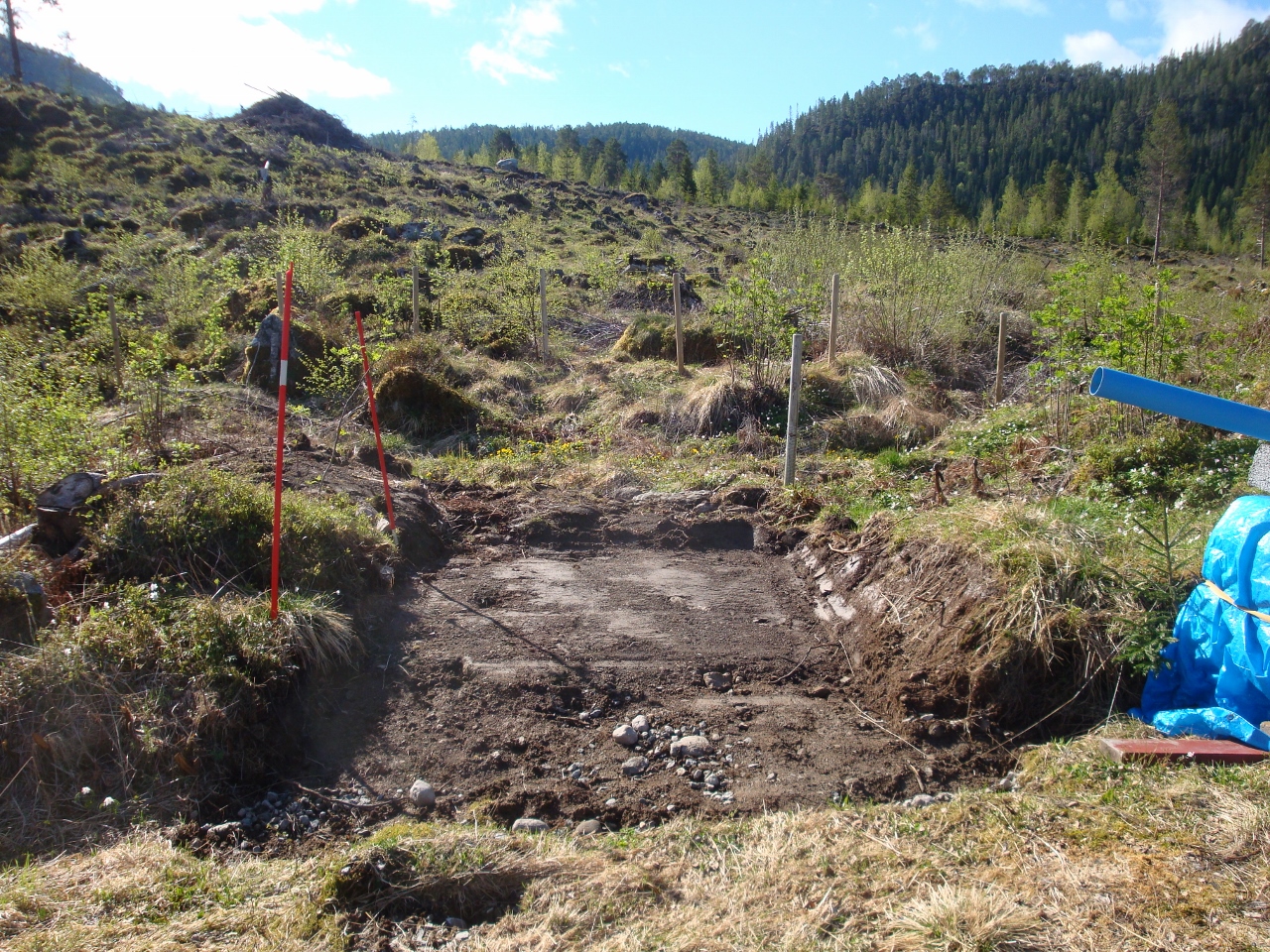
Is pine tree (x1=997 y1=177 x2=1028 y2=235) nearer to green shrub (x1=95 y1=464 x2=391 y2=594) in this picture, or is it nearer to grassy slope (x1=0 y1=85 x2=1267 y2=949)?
grassy slope (x1=0 y1=85 x2=1267 y2=949)

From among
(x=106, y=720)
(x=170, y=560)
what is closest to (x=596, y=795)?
(x=106, y=720)

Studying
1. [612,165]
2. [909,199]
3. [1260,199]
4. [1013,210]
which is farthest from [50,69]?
[1260,199]

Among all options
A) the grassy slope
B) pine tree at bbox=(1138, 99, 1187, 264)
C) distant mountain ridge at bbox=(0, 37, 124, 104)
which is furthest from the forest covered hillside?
distant mountain ridge at bbox=(0, 37, 124, 104)

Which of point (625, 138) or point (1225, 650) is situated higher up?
point (625, 138)

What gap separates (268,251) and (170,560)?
17667 mm

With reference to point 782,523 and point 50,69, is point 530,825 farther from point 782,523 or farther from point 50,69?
point 50,69

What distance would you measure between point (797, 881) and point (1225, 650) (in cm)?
221

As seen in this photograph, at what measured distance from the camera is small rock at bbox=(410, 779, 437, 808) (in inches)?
134

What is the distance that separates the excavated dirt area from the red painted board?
21.1 inches

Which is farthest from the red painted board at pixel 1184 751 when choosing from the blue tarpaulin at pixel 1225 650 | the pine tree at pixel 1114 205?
the pine tree at pixel 1114 205

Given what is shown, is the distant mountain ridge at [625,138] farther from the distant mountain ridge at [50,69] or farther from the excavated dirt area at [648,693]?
the excavated dirt area at [648,693]

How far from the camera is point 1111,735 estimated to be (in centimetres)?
345

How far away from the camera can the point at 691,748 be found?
379 centimetres

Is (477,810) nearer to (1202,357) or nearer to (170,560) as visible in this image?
(170,560)
